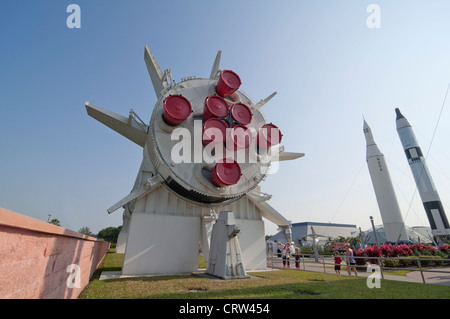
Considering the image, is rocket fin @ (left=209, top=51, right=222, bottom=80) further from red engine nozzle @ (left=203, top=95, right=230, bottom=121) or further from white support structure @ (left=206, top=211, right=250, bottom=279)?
white support structure @ (left=206, top=211, right=250, bottom=279)

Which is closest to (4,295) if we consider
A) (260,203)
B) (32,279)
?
(32,279)

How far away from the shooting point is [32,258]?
3611mm

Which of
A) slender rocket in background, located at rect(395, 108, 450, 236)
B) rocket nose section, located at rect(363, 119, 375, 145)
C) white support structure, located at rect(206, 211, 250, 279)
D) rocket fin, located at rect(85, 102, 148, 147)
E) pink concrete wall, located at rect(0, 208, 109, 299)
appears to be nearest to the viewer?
pink concrete wall, located at rect(0, 208, 109, 299)

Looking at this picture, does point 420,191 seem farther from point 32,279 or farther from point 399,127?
point 32,279

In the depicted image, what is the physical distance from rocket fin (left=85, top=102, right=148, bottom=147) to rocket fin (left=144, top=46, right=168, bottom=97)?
4355 millimetres

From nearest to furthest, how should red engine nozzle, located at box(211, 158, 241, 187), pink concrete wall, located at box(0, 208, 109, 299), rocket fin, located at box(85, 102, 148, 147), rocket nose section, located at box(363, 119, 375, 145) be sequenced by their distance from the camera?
pink concrete wall, located at box(0, 208, 109, 299) < red engine nozzle, located at box(211, 158, 241, 187) < rocket fin, located at box(85, 102, 148, 147) < rocket nose section, located at box(363, 119, 375, 145)

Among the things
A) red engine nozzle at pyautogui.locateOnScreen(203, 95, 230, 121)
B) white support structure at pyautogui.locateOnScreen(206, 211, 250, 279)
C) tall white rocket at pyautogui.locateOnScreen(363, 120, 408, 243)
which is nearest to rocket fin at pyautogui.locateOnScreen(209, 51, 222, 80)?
red engine nozzle at pyautogui.locateOnScreen(203, 95, 230, 121)

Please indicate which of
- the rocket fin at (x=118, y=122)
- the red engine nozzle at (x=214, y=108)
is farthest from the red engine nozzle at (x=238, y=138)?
the rocket fin at (x=118, y=122)

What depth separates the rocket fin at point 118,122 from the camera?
1619cm

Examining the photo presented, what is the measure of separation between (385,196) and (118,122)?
48007mm

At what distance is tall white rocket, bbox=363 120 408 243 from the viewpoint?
Result: 4016cm

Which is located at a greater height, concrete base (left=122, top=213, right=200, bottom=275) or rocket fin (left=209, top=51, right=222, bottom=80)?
rocket fin (left=209, top=51, right=222, bottom=80)

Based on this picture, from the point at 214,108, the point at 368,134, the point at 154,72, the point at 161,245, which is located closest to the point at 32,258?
the point at 161,245
